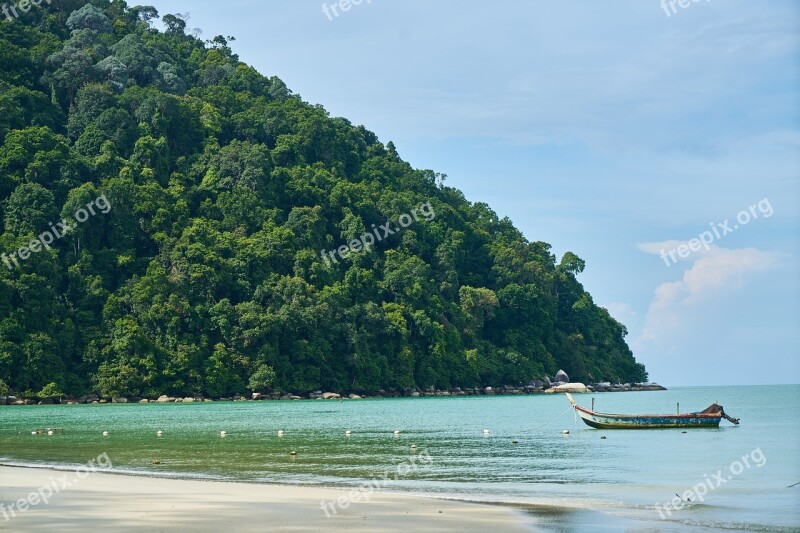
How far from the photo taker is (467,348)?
12775 centimetres

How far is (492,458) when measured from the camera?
3712 centimetres

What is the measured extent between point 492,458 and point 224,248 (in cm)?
7430

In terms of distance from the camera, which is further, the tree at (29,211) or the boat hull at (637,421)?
the tree at (29,211)

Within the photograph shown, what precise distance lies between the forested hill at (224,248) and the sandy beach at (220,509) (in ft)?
220

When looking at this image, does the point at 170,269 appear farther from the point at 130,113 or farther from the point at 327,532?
the point at 327,532

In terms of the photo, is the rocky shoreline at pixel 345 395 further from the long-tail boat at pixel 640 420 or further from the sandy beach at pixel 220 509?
the sandy beach at pixel 220 509

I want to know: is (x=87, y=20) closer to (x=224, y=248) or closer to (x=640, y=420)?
(x=224, y=248)

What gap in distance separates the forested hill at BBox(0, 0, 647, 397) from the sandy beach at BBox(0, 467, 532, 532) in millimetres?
67017

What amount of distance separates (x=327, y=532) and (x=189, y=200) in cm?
10115

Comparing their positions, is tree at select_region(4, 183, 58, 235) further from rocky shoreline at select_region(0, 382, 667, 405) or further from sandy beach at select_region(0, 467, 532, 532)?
sandy beach at select_region(0, 467, 532, 532)

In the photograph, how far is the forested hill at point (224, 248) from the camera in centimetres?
9512

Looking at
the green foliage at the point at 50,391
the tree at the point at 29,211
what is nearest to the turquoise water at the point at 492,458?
the green foliage at the point at 50,391

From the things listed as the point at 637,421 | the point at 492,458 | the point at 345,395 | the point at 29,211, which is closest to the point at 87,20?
the point at 29,211

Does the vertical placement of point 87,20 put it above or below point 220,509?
above
